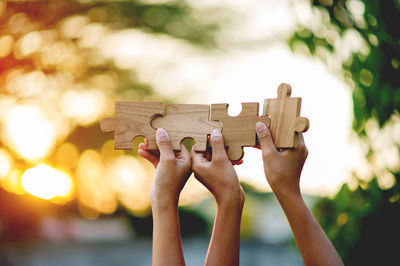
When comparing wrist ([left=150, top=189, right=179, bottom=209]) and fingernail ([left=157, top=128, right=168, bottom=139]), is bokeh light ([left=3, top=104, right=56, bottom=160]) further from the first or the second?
wrist ([left=150, top=189, right=179, bottom=209])

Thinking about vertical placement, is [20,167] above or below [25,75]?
below

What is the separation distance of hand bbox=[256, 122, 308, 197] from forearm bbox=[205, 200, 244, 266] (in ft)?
0.60

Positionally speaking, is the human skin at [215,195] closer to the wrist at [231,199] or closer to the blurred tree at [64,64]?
the wrist at [231,199]

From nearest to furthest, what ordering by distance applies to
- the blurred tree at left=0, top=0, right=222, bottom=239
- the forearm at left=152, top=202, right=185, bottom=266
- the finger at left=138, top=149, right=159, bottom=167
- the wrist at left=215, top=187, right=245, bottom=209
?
1. the forearm at left=152, top=202, right=185, bottom=266
2. the wrist at left=215, top=187, right=245, bottom=209
3. the finger at left=138, top=149, right=159, bottom=167
4. the blurred tree at left=0, top=0, right=222, bottom=239

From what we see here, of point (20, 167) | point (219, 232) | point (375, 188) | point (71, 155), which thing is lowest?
point (219, 232)

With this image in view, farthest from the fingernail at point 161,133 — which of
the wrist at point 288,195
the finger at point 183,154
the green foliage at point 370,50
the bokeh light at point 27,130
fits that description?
the bokeh light at point 27,130

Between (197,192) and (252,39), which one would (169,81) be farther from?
(197,192)

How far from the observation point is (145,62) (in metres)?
8.30

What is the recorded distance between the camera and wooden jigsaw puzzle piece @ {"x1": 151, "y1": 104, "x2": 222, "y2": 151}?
1869mm

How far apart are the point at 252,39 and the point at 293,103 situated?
580 centimetres

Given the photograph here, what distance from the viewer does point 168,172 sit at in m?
1.78

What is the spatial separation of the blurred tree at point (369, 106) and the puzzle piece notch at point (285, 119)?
81 cm

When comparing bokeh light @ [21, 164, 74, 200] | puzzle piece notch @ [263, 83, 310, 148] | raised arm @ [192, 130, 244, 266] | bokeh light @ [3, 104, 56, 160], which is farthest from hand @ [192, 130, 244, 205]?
bokeh light @ [21, 164, 74, 200]

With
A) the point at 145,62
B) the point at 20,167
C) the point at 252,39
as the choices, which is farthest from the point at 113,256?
the point at 252,39
